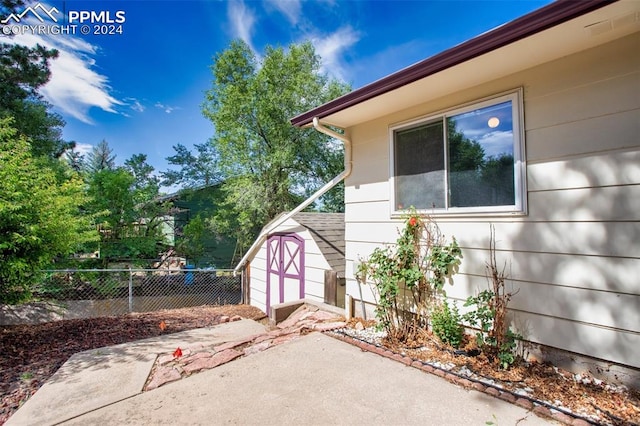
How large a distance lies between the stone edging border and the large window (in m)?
1.49

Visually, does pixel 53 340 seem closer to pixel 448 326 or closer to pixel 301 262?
pixel 301 262

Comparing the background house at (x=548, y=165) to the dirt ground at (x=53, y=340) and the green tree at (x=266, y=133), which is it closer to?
the dirt ground at (x=53, y=340)

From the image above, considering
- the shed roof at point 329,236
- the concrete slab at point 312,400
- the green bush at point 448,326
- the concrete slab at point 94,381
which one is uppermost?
the shed roof at point 329,236

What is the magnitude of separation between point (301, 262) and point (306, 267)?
219mm

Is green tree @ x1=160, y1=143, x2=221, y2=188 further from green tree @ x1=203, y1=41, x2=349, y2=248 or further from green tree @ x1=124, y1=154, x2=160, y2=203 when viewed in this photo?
green tree @ x1=203, y1=41, x2=349, y2=248

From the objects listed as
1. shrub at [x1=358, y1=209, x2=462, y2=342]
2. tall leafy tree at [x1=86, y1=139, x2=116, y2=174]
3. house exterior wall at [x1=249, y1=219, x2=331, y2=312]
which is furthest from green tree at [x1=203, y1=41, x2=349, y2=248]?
tall leafy tree at [x1=86, y1=139, x2=116, y2=174]

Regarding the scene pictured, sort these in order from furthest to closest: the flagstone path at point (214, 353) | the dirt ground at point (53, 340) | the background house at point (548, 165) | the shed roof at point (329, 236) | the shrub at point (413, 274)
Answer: the shed roof at point (329, 236) < the shrub at point (413, 274) < the dirt ground at point (53, 340) < the flagstone path at point (214, 353) < the background house at point (548, 165)

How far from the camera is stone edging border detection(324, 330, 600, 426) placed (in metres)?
1.78

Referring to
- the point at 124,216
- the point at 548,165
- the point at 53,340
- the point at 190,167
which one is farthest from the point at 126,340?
the point at 190,167

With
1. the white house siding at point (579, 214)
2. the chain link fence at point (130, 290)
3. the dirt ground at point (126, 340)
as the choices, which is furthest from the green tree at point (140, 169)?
the white house siding at point (579, 214)

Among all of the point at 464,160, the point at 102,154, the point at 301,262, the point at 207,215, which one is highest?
the point at 102,154

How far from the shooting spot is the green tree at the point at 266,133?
37.6 feet

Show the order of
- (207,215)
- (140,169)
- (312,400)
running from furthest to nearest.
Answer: (207,215), (140,169), (312,400)

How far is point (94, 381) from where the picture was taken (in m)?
Result: 2.60
